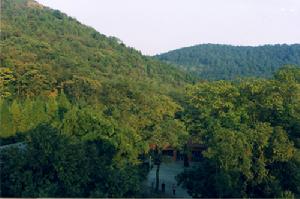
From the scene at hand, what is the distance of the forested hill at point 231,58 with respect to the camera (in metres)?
99.6

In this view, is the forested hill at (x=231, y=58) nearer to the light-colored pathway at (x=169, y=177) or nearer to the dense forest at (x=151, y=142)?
the light-colored pathway at (x=169, y=177)

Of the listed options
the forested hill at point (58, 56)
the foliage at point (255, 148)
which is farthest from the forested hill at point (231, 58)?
the foliage at point (255, 148)

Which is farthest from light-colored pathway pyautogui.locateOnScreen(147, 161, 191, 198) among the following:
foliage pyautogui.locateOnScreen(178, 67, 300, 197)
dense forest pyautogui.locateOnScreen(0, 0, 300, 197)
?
foliage pyautogui.locateOnScreen(178, 67, 300, 197)

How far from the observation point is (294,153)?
1284 centimetres

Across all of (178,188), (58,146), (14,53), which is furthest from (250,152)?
(14,53)

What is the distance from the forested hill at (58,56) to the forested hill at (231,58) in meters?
35.4

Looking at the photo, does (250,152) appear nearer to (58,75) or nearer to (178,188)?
(178,188)

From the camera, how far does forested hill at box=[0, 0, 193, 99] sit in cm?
3177

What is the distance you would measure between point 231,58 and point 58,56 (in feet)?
281

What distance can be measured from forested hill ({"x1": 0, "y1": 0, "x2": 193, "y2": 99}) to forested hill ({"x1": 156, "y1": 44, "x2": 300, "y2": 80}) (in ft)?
116

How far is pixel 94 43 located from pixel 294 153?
4952cm

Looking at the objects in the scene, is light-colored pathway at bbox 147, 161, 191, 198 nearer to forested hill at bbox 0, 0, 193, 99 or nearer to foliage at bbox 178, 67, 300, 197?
foliage at bbox 178, 67, 300, 197

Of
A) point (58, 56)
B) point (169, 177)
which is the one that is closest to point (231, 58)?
point (58, 56)

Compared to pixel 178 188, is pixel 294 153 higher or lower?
higher
